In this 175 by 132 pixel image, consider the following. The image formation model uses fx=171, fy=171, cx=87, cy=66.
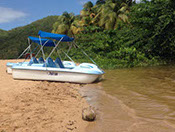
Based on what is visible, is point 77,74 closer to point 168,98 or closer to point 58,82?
point 58,82

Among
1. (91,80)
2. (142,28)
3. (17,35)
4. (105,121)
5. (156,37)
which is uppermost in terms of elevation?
(17,35)

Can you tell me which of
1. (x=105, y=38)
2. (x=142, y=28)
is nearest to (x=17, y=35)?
(x=105, y=38)

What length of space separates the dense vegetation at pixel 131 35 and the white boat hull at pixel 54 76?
19.9ft

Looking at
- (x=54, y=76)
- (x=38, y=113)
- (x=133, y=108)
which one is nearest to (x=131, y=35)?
(x=54, y=76)

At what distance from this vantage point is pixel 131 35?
62.8 feet

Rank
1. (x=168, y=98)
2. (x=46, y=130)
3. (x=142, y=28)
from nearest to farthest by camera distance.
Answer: (x=46, y=130), (x=168, y=98), (x=142, y=28)

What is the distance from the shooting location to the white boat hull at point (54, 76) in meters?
7.72

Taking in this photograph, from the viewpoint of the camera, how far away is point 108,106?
4.87m

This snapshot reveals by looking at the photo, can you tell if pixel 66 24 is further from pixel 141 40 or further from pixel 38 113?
pixel 38 113

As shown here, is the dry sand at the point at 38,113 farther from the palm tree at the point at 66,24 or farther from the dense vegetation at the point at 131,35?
the palm tree at the point at 66,24

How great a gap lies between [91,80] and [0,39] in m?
37.3

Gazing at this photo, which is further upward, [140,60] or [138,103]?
[140,60]

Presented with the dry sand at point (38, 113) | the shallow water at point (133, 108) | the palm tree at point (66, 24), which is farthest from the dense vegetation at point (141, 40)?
the dry sand at point (38, 113)

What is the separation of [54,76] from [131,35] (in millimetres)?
13614
